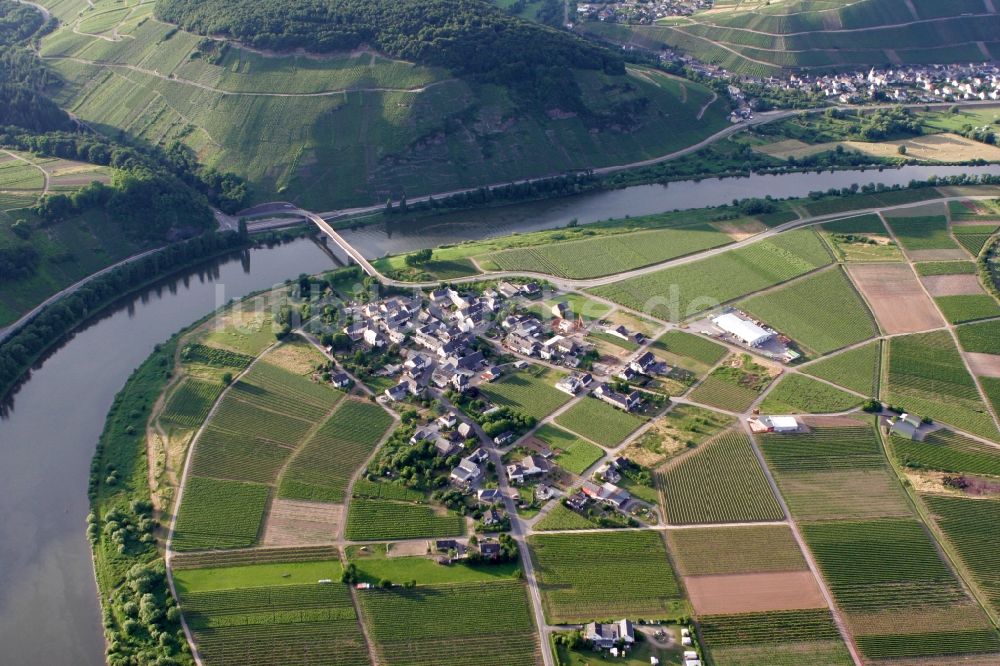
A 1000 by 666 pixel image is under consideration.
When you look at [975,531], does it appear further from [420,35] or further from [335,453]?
[420,35]

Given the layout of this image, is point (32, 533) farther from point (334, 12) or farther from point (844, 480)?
point (334, 12)

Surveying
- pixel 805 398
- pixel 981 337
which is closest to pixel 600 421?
pixel 805 398

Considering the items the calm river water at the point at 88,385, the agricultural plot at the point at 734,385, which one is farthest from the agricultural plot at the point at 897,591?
the calm river water at the point at 88,385

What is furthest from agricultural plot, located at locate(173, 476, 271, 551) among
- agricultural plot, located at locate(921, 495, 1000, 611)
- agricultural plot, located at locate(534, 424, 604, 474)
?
agricultural plot, located at locate(921, 495, 1000, 611)

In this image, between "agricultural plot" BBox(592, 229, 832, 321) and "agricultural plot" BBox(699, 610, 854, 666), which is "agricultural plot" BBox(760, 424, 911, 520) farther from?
"agricultural plot" BBox(592, 229, 832, 321)

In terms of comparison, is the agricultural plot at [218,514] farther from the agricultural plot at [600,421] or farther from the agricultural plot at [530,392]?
the agricultural plot at [600,421]

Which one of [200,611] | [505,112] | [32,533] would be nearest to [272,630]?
[200,611]
